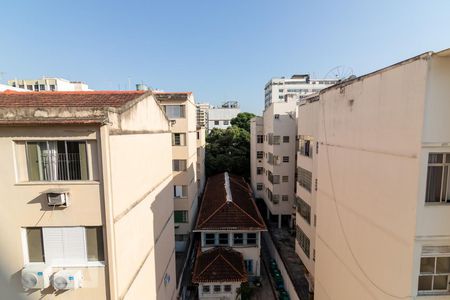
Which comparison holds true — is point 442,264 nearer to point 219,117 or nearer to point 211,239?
point 211,239

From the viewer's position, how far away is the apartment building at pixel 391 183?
612cm

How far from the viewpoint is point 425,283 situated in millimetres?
6766

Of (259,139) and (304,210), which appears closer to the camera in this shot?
(304,210)

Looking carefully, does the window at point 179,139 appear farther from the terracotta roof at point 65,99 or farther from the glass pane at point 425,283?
the glass pane at point 425,283

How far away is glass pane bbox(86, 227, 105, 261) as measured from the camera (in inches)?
274

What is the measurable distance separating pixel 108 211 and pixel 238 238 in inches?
483

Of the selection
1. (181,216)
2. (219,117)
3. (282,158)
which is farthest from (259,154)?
(219,117)

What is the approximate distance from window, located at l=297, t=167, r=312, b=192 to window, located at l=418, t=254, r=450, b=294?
834 centimetres

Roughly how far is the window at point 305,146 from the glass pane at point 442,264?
8.60 m

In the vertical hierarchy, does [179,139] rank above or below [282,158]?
above

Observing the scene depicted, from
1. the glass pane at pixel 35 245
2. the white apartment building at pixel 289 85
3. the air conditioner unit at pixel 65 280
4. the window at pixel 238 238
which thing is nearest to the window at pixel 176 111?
the window at pixel 238 238

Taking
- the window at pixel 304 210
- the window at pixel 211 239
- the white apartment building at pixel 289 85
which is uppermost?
the white apartment building at pixel 289 85

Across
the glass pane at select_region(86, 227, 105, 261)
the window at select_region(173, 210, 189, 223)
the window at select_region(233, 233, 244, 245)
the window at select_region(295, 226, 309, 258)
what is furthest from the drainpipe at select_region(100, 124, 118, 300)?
the window at select_region(173, 210, 189, 223)

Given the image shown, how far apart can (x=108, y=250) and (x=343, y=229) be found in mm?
8335
